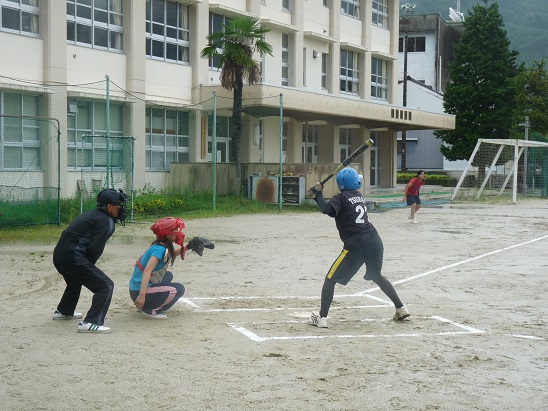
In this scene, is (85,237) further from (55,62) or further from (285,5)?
(285,5)

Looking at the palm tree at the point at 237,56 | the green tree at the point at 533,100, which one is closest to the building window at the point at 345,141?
the green tree at the point at 533,100

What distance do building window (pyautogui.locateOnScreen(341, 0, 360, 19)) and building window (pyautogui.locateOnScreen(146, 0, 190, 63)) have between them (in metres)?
12.5

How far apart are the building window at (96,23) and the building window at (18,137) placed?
3.18 metres

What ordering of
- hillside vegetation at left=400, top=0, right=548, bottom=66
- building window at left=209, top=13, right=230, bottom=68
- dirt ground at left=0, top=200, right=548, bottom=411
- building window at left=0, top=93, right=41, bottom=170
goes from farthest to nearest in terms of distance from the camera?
1. hillside vegetation at left=400, top=0, right=548, bottom=66
2. building window at left=209, top=13, right=230, bottom=68
3. building window at left=0, top=93, right=41, bottom=170
4. dirt ground at left=0, top=200, right=548, bottom=411

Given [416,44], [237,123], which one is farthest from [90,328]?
[416,44]

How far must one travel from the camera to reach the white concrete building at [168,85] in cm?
2394

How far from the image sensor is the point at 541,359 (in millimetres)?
7355

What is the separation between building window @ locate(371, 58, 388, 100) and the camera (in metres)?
44.6

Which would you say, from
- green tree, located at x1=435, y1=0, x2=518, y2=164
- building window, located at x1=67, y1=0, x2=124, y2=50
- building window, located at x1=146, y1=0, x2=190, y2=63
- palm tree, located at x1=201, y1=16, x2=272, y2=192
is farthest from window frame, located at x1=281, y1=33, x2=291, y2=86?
green tree, located at x1=435, y1=0, x2=518, y2=164

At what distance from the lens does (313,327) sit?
28.4ft

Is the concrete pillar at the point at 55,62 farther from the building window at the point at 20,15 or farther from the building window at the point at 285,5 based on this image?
the building window at the point at 285,5

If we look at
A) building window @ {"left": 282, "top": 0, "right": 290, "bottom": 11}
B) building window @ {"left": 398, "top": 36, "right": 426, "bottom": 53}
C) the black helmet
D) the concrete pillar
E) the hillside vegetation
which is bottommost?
the black helmet

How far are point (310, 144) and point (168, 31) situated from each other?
11331 millimetres

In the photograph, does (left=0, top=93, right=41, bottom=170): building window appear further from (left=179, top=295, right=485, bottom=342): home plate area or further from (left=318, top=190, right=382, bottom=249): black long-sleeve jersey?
(left=318, top=190, right=382, bottom=249): black long-sleeve jersey
